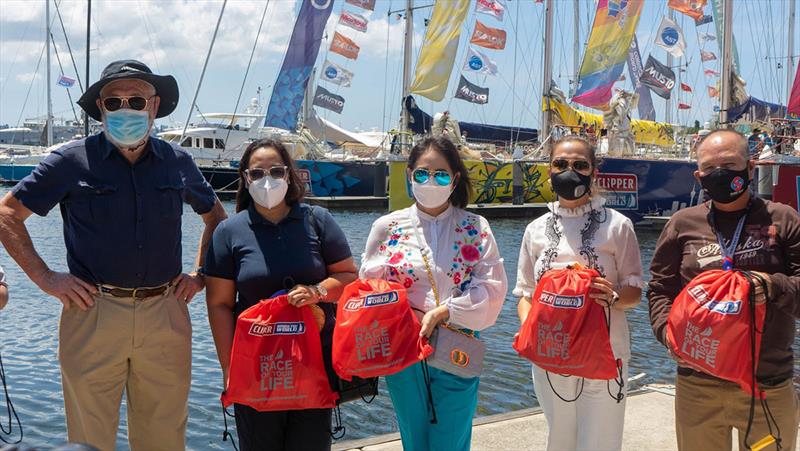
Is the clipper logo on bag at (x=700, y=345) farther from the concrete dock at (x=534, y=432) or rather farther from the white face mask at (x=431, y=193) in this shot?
the concrete dock at (x=534, y=432)

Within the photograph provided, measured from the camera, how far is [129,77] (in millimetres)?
3211

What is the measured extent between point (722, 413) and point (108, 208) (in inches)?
96.2

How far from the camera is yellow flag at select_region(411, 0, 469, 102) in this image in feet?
90.4

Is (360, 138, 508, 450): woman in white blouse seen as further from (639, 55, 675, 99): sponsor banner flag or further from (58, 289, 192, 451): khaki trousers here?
(639, 55, 675, 99): sponsor banner flag

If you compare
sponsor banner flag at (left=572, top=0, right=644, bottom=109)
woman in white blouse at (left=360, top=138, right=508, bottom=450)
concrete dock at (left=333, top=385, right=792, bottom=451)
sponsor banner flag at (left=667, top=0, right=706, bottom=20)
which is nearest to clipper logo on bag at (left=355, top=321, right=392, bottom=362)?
woman in white blouse at (left=360, top=138, right=508, bottom=450)

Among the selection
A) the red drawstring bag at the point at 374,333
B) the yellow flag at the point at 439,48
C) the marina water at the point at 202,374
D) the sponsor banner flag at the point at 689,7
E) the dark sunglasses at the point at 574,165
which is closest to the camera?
the red drawstring bag at the point at 374,333

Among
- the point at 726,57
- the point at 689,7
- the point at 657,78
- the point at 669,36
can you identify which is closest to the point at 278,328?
the point at 726,57

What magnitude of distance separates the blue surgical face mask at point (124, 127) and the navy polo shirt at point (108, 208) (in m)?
0.05

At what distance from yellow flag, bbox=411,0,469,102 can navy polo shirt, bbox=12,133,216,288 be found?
Answer: 25037 mm

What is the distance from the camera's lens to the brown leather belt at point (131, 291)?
Answer: 3154mm

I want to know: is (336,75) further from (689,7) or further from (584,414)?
(584,414)

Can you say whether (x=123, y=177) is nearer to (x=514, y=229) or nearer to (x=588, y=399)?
(x=588, y=399)

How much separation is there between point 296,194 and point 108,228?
0.75m

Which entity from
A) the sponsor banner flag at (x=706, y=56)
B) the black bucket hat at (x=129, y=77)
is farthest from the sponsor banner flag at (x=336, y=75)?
the black bucket hat at (x=129, y=77)
